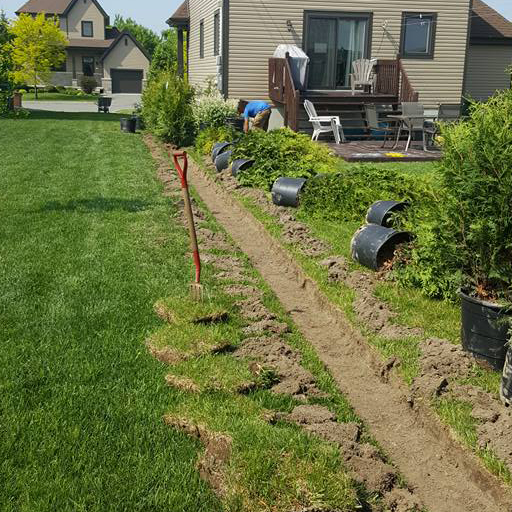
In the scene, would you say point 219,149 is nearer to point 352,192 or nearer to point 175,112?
point 175,112

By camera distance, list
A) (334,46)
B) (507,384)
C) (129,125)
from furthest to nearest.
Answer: (129,125) < (334,46) < (507,384)

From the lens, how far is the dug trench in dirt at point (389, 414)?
3.48 meters

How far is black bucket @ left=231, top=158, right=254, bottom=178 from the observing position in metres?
11.3

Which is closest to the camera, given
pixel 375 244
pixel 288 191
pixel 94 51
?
pixel 375 244

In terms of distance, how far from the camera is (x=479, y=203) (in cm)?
480

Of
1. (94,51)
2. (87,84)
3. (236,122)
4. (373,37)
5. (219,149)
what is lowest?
Result: (219,149)

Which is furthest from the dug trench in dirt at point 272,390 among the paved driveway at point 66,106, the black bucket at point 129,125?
the paved driveway at point 66,106

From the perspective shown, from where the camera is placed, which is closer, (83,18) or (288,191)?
(288,191)

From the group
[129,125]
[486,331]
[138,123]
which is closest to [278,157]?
[486,331]

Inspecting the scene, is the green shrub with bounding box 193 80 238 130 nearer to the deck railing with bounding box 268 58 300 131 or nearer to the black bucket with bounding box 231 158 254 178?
the deck railing with bounding box 268 58 300 131

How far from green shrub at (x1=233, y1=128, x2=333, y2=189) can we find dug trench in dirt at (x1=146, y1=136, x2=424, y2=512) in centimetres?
436

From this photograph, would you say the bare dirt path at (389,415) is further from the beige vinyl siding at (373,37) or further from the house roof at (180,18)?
the house roof at (180,18)

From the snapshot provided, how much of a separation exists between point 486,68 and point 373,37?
21.8 feet

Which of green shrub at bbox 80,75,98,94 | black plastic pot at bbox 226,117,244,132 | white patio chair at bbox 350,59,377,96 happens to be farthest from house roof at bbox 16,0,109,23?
black plastic pot at bbox 226,117,244,132
